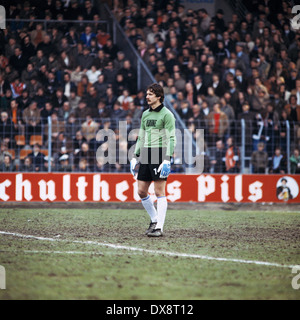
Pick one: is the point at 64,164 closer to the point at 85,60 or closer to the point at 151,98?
the point at 85,60

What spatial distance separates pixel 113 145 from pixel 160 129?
5.87 metres

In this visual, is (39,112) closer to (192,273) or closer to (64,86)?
(64,86)

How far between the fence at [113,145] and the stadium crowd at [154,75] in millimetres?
25

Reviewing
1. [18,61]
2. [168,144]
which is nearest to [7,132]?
[18,61]

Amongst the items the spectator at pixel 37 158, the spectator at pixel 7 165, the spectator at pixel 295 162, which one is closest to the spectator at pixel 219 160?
the spectator at pixel 295 162

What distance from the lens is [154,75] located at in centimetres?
1819

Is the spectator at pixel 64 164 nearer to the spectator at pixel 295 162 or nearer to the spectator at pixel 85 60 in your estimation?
the spectator at pixel 85 60

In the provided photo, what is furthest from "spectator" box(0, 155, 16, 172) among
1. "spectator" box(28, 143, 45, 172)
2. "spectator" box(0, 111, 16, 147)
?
"spectator" box(28, 143, 45, 172)

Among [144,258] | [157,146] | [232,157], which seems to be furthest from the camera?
[232,157]

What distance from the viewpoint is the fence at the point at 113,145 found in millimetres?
15055

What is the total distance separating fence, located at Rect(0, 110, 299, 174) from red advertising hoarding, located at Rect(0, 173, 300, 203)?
Answer: 0.20 m

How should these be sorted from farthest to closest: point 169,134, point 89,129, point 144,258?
point 89,129 → point 169,134 → point 144,258

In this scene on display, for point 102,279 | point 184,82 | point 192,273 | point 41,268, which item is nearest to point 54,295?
point 102,279
